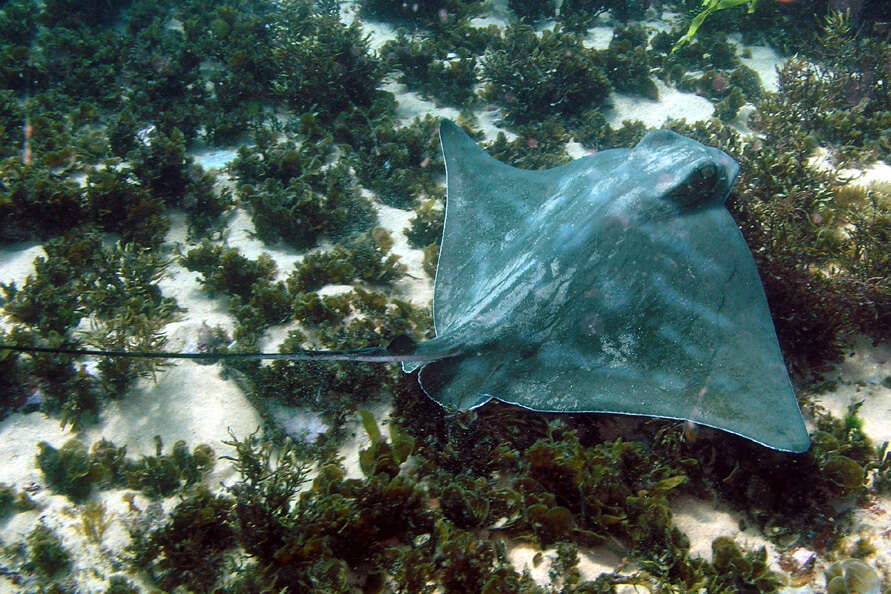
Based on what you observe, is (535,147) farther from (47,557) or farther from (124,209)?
(47,557)

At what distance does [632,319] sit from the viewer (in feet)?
11.8

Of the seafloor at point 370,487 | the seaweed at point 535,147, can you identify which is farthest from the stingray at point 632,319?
the seaweed at point 535,147

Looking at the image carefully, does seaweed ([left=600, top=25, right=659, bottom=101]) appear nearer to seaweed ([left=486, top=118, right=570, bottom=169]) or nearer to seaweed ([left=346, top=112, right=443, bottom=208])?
seaweed ([left=486, top=118, right=570, bottom=169])

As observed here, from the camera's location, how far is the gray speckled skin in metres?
3.28

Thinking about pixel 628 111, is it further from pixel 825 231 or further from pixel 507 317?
pixel 507 317

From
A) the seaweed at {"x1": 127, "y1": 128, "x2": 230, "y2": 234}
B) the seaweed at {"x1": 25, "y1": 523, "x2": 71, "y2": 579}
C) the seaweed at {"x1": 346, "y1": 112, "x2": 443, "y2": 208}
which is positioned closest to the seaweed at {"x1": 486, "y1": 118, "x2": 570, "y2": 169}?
the seaweed at {"x1": 346, "y1": 112, "x2": 443, "y2": 208}

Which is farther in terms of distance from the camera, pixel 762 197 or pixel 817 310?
pixel 762 197

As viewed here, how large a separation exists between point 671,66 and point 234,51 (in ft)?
28.6

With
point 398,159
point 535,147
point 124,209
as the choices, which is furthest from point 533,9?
point 124,209

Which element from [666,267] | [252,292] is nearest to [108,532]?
[252,292]

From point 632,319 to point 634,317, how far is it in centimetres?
2

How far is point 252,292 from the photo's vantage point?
536 cm

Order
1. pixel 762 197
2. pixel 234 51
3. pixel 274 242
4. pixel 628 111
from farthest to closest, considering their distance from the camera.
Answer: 1. pixel 234 51
2. pixel 628 111
3. pixel 274 242
4. pixel 762 197

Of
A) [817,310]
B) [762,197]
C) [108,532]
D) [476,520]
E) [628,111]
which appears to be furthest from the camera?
[628,111]
